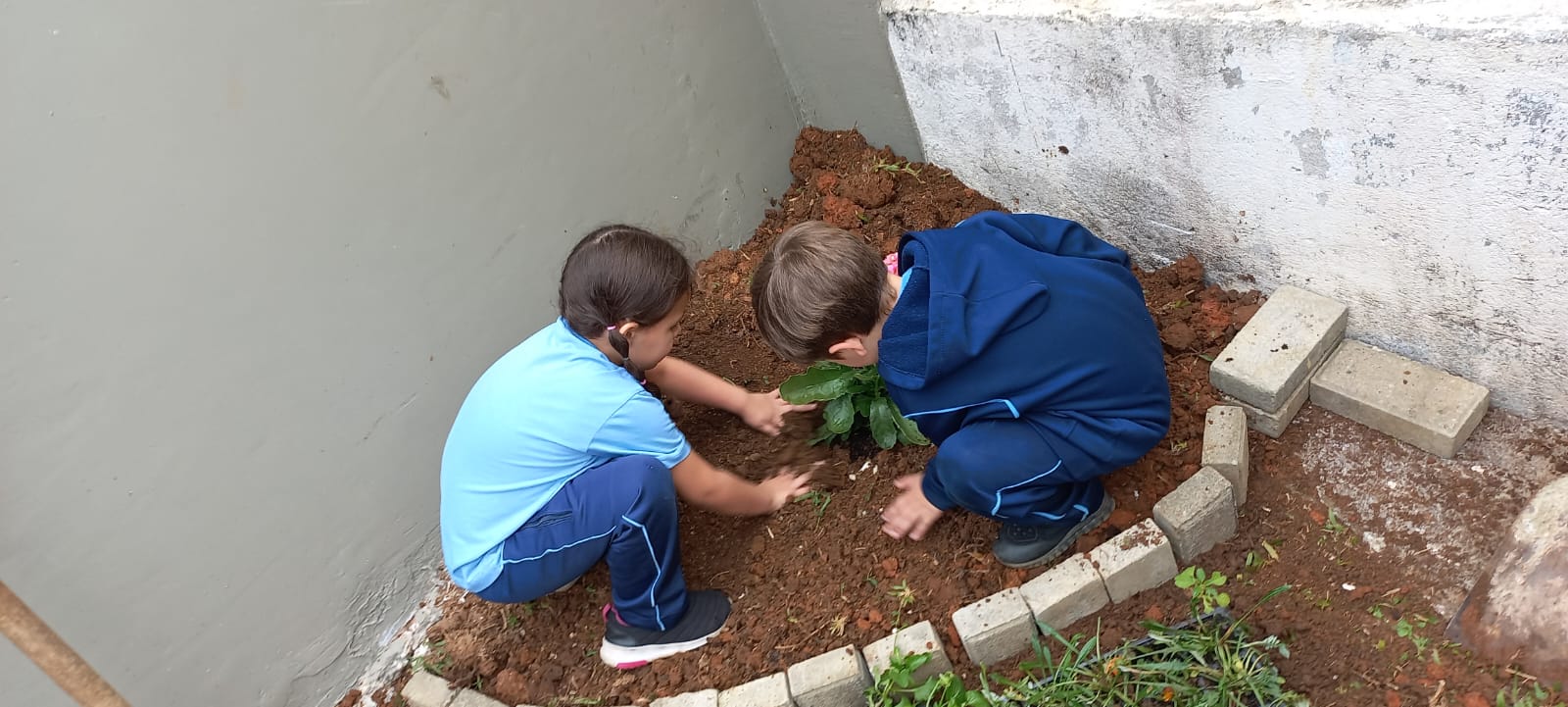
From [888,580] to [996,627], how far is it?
0.34 meters

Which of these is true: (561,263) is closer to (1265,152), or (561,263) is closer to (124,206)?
(124,206)

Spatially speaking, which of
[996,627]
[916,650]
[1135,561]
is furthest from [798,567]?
[1135,561]

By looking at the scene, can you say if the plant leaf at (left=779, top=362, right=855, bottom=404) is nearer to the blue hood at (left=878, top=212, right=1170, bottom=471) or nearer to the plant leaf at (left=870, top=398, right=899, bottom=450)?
the plant leaf at (left=870, top=398, right=899, bottom=450)

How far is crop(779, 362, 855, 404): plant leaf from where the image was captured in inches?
102

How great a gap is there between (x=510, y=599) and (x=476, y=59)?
1515 millimetres

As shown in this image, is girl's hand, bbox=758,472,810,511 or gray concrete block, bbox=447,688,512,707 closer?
gray concrete block, bbox=447,688,512,707

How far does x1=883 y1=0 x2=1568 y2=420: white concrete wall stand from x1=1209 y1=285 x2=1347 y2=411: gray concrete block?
61mm

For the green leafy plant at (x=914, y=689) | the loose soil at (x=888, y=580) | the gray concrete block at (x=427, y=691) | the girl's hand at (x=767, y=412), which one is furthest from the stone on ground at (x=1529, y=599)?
the gray concrete block at (x=427, y=691)

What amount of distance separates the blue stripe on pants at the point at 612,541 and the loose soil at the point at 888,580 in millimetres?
226

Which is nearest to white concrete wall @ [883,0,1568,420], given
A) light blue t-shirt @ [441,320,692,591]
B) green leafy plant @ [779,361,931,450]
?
green leafy plant @ [779,361,931,450]

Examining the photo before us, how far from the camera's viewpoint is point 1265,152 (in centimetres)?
231

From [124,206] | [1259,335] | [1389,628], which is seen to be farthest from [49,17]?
[1389,628]

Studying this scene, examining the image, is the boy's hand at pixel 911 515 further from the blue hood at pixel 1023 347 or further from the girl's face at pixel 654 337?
the girl's face at pixel 654 337

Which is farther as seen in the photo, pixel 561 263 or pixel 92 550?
pixel 561 263
